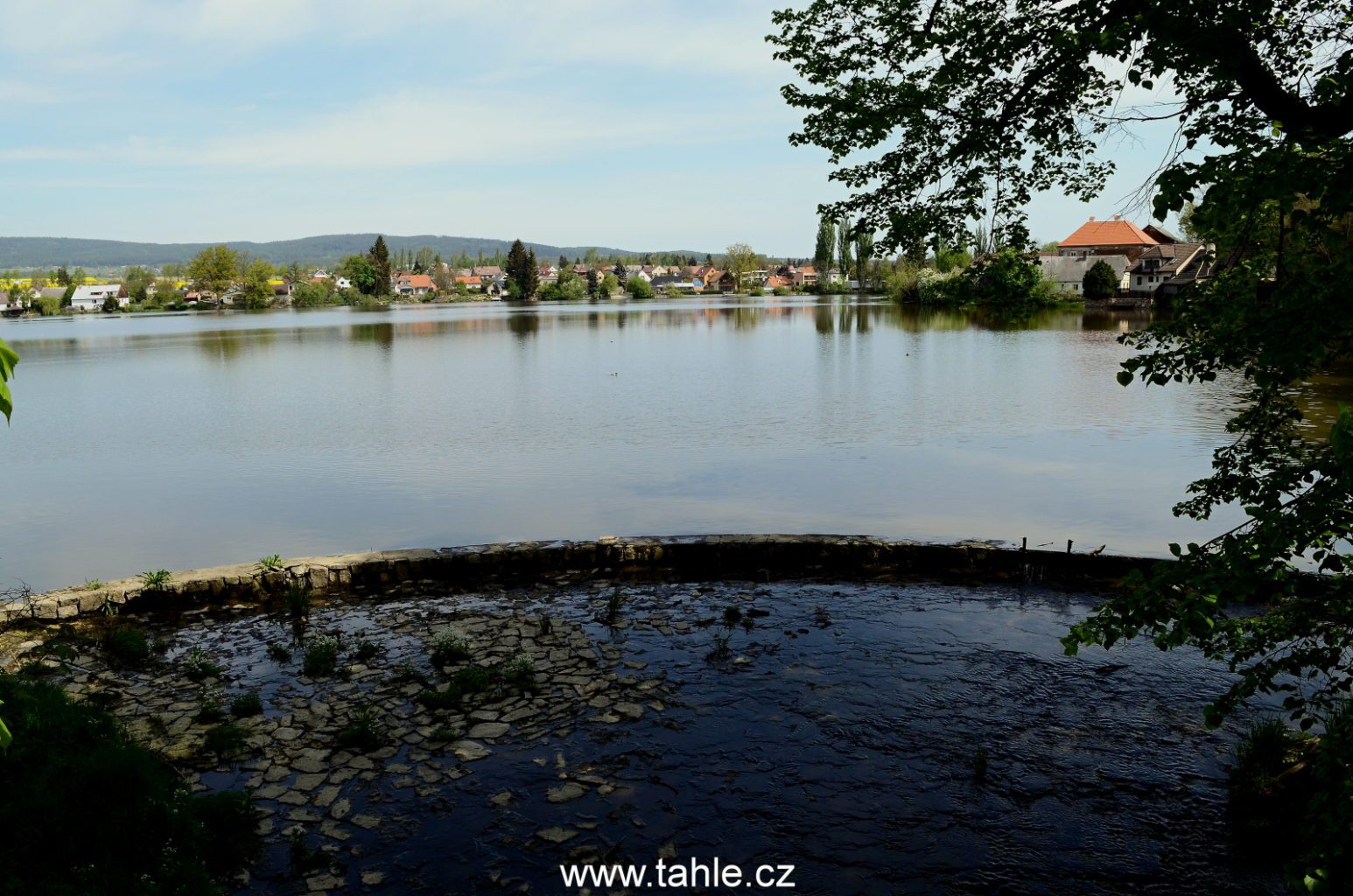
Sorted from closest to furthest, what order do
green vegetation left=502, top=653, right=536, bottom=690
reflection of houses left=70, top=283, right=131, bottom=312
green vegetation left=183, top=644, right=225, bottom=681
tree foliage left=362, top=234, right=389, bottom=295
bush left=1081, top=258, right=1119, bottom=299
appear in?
green vegetation left=502, top=653, right=536, bottom=690
green vegetation left=183, top=644, right=225, bottom=681
bush left=1081, top=258, right=1119, bottom=299
tree foliage left=362, top=234, right=389, bottom=295
reflection of houses left=70, top=283, right=131, bottom=312

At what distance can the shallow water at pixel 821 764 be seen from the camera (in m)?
6.98

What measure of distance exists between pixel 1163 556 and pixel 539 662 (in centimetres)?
1084

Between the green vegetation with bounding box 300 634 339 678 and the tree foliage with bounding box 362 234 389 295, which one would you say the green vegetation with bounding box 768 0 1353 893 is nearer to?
the green vegetation with bounding box 300 634 339 678

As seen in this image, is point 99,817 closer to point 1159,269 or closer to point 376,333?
point 376,333

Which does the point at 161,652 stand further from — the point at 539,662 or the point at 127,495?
the point at 127,495

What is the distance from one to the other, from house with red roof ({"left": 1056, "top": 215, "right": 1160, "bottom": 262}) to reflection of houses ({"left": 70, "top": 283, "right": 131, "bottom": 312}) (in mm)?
178623

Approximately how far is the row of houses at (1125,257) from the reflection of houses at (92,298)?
580 ft

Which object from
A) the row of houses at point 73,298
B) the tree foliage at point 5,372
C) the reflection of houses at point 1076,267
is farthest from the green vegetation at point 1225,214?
the row of houses at point 73,298

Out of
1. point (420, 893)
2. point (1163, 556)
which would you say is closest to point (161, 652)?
point (420, 893)

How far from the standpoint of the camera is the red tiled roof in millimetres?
122000

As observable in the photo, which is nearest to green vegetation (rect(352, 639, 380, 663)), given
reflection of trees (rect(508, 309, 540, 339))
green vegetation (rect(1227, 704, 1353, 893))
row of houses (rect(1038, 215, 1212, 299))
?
green vegetation (rect(1227, 704, 1353, 893))

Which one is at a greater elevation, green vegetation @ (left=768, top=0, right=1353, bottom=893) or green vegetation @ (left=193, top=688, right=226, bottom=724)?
green vegetation @ (left=768, top=0, right=1353, bottom=893)

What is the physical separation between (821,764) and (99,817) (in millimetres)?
6021

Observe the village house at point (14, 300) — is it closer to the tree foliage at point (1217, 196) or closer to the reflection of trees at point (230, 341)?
the reflection of trees at point (230, 341)
